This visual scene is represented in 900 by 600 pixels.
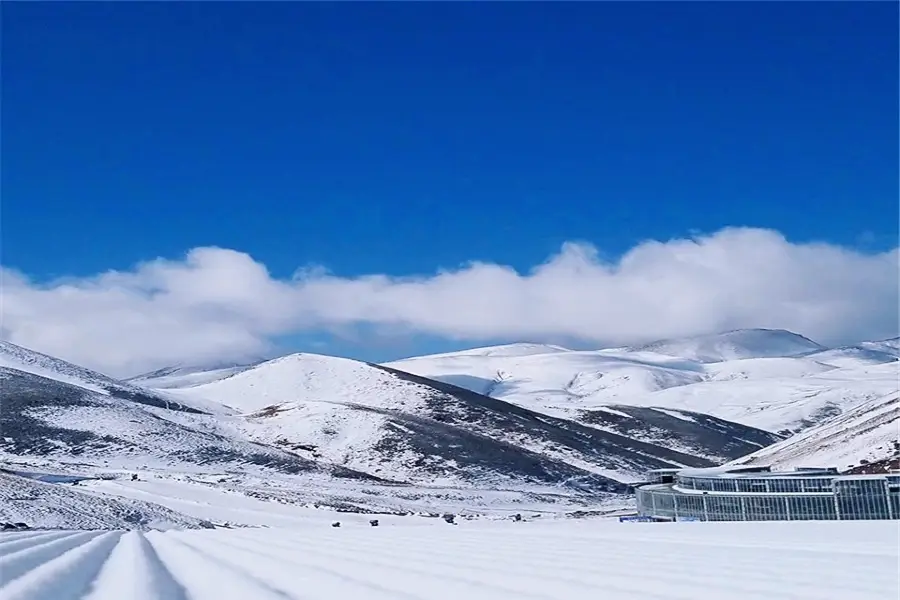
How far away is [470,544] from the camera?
52.5ft

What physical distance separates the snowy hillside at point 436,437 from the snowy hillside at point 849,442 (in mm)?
21238

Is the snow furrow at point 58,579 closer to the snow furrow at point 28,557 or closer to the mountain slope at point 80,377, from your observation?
the snow furrow at point 28,557

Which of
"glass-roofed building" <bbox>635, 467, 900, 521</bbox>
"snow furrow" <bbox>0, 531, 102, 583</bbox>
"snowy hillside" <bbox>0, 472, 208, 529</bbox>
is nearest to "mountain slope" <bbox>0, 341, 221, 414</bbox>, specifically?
"snowy hillside" <bbox>0, 472, 208, 529</bbox>

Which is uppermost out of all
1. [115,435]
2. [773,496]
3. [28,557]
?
[115,435]

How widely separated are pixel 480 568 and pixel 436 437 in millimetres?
105017

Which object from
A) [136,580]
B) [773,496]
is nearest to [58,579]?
[136,580]

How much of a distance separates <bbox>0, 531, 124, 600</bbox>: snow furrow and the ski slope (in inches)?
0.8

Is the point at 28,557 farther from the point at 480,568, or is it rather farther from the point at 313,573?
the point at 480,568

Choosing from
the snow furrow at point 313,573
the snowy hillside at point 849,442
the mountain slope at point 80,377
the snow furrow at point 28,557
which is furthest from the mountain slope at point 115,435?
the snow furrow at point 313,573

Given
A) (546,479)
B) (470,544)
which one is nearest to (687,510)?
(546,479)

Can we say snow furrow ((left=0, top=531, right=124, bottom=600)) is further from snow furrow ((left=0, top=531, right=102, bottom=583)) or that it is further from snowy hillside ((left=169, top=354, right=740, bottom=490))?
snowy hillside ((left=169, top=354, right=740, bottom=490))

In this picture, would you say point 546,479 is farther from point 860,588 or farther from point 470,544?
point 860,588

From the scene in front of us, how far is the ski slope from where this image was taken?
9.49m

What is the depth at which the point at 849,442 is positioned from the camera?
84562mm
